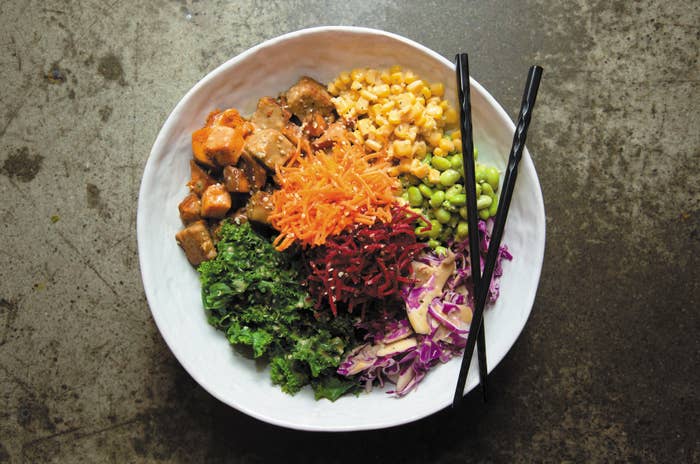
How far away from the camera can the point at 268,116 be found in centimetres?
238

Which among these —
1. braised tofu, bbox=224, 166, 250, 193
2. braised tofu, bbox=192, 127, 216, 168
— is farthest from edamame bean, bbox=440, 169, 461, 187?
braised tofu, bbox=192, 127, 216, 168

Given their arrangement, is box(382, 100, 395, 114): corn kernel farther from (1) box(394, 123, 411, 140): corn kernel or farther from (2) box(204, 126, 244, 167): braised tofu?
(2) box(204, 126, 244, 167): braised tofu

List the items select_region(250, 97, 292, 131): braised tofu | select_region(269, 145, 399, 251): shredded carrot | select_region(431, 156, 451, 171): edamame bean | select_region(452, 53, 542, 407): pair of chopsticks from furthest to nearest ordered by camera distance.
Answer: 1. select_region(250, 97, 292, 131): braised tofu
2. select_region(431, 156, 451, 171): edamame bean
3. select_region(452, 53, 542, 407): pair of chopsticks
4. select_region(269, 145, 399, 251): shredded carrot

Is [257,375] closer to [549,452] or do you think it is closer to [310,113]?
[310,113]

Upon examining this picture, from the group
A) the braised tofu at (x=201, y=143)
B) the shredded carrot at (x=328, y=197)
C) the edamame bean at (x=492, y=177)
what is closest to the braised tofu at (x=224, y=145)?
the braised tofu at (x=201, y=143)

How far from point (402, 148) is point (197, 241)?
3.15ft

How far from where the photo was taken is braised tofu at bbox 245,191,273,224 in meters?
2.25

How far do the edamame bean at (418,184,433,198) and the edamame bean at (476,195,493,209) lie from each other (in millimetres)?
204

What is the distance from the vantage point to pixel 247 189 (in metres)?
2.33

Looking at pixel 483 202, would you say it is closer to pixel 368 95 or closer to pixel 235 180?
pixel 368 95

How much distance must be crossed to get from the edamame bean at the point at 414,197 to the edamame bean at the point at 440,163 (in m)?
0.13

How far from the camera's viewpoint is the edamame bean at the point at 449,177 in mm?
2246

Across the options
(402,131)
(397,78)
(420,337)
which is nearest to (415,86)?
(397,78)

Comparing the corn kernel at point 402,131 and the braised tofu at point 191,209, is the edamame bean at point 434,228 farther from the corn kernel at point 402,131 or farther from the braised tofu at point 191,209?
the braised tofu at point 191,209
